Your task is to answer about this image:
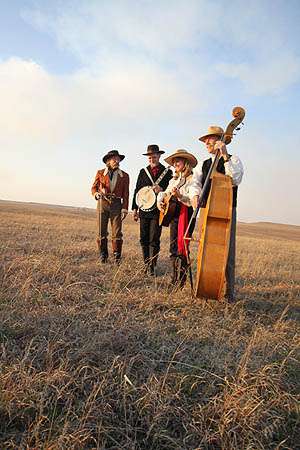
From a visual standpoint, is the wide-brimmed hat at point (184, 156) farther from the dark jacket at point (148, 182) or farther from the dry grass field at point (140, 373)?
the dry grass field at point (140, 373)

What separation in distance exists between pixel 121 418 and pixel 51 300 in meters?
2.42

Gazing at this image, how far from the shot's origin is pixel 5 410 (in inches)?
94.3

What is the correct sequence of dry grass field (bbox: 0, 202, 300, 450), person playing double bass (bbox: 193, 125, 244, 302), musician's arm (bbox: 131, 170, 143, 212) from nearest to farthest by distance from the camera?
dry grass field (bbox: 0, 202, 300, 450), person playing double bass (bbox: 193, 125, 244, 302), musician's arm (bbox: 131, 170, 143, 212)

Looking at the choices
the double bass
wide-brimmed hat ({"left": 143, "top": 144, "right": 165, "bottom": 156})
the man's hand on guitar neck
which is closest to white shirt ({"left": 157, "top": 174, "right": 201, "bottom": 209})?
the man's hand on guitar neck

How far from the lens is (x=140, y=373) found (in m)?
3.03

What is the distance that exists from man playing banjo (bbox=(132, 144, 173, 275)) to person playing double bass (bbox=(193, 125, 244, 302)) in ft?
5.16

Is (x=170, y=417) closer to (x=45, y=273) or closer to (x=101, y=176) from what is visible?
(x=45, y=273)

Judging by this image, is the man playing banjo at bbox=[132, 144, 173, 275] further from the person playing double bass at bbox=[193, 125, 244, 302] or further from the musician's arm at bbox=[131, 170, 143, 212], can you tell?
the person playing double bass at bbox=[193, 125, 244, 302]

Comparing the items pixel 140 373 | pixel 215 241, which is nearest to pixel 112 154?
pixel 215 241

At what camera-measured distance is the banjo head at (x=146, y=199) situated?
682 centimetres

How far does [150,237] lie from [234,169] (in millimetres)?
2629

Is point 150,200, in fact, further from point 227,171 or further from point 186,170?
point 227,171

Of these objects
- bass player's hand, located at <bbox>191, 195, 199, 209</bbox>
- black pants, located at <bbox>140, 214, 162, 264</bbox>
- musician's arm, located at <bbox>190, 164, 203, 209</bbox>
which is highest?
musician's arm, located at <bbox>190, 164, 203, 209</bbox>

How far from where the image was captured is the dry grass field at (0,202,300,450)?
237 centimetres
